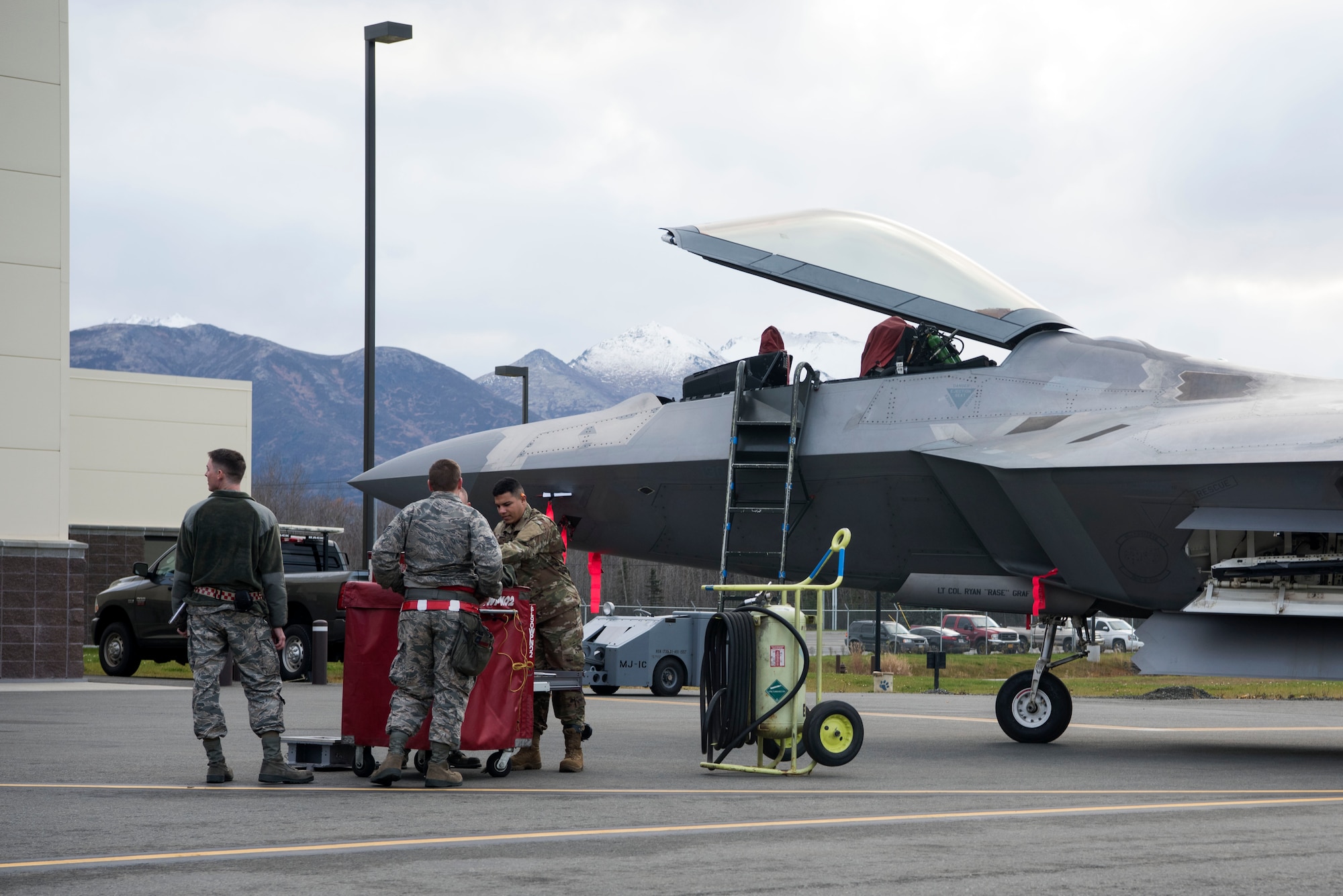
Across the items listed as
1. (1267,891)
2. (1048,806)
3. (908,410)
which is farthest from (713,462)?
(1267,891)

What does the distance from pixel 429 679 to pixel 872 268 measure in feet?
17.0

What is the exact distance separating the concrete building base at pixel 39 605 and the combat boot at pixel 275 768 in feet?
41.4

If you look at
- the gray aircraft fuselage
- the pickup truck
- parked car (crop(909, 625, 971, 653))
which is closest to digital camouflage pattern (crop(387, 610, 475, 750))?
the gray aircraft fuselage

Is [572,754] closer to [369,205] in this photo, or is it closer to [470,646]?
[470,646]

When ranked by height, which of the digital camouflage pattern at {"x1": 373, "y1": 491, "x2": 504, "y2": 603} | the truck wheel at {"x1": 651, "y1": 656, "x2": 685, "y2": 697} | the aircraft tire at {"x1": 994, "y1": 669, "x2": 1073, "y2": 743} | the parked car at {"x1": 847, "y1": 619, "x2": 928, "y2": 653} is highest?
the digital camouflage pattern at {"x1": 373, "y1": 491, "x2": 504, "y2": 603}

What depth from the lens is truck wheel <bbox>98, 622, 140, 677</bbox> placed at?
2244 centimetres

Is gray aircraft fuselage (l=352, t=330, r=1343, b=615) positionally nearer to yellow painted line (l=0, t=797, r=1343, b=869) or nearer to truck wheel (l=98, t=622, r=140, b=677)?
yellow painted line (l=0, t=797, r=1343, b=869)

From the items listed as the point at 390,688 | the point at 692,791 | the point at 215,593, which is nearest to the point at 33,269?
the point at 215,593

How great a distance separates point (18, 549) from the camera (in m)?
18.7

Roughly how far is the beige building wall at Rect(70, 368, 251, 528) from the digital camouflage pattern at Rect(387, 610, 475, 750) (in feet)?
90.7

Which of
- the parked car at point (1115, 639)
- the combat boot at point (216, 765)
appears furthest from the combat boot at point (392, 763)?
the parked car at point (1115, 639)

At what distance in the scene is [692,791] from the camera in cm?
787

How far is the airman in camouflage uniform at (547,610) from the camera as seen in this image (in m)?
8.92

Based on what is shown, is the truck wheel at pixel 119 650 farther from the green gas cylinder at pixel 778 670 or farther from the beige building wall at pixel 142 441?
the green gas cylinder at pixel 778 670
